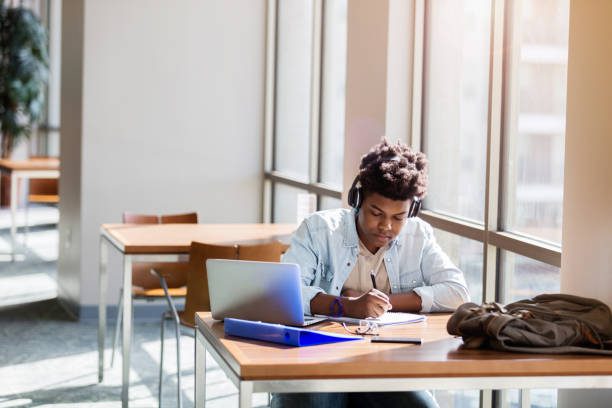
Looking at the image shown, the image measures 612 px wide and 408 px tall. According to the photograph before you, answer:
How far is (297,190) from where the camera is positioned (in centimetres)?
640

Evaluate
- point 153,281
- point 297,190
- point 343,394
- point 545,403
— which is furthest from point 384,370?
point 297,190

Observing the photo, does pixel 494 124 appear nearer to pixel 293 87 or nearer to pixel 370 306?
pixel 370 306

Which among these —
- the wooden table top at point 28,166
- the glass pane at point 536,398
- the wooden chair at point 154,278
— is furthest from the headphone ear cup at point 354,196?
the wooden table top at point 28,166

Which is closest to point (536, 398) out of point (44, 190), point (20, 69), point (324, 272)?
point (324, 272)

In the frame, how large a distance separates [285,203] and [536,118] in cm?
338

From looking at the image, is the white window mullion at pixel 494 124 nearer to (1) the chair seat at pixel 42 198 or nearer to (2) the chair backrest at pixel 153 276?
(2) the chair backrest at pixel 153 276

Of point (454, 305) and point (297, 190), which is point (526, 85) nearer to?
point (454, 305)

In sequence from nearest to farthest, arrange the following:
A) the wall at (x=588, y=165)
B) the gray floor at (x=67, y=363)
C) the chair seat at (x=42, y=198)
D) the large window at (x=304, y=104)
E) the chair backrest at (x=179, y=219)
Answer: the wall at (x=588, y=165) → the gray floor at (x=67, y=363) → the chair backrest at (x=179, y=219) → the large window at (x=304, y=104) → the chair seat at (x=42, y=198)

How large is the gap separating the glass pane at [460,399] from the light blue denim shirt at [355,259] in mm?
910

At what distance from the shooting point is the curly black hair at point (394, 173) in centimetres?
296

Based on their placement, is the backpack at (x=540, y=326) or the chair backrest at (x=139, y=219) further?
the chair backrest at (x=139, y=219)

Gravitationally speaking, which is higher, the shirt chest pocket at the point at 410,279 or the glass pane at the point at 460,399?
the shirt chest pocket at the point at 410,279

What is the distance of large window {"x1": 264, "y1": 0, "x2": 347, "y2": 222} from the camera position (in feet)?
18.8

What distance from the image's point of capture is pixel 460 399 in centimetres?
405
